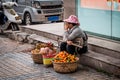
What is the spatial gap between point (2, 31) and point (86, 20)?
488 centimetres

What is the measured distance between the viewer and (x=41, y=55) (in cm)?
918

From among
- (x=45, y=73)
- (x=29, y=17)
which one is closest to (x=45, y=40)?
(x=45, y=73)

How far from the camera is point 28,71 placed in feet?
28.4

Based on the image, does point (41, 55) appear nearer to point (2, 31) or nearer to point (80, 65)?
point (80, 65)

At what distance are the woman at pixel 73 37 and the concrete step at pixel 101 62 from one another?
250mm

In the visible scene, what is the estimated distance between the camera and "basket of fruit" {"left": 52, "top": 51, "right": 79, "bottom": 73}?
27.0 ft

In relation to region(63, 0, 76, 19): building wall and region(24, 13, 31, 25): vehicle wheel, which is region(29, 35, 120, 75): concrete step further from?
region(24, 13, 31, 25): vehicle wheel

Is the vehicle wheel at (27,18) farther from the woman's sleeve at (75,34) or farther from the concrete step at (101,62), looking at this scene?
the woman's sleeve at (75,34)

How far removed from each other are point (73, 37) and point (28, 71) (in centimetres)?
139

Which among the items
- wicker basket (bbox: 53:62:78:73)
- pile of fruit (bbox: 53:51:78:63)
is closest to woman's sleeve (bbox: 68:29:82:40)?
pile of fruit (bbox: 53:51:78:63)

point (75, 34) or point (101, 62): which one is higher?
point (75, 34)

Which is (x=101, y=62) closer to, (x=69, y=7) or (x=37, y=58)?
(x=37, y=58)

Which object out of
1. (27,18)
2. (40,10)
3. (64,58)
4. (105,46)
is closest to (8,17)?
(40,10)

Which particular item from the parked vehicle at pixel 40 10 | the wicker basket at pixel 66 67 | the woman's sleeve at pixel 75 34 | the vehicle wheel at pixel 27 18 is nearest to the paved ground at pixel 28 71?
the wicker basket at pixel 66 67
